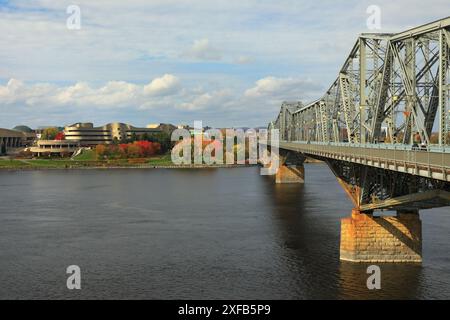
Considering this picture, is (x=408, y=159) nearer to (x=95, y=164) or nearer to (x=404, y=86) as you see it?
(x=404, y=86)

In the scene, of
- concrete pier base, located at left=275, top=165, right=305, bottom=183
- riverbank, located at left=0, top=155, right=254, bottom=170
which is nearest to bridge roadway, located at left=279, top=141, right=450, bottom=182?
concrete pier base, located at left=275, top=165, right=305, bottom=183

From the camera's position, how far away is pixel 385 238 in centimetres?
3956

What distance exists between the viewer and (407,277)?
117ft

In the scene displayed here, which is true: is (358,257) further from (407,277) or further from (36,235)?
(36,235)

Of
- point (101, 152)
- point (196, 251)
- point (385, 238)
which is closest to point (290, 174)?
point (196, 251)

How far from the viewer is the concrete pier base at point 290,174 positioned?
380 feet

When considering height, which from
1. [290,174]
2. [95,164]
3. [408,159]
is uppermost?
[408,159]

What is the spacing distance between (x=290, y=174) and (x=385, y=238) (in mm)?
77828

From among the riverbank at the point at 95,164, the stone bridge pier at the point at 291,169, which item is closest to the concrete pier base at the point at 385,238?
the stone bridge pier at the point at 291,169

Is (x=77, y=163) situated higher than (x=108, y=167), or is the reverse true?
(x=77, y=163)

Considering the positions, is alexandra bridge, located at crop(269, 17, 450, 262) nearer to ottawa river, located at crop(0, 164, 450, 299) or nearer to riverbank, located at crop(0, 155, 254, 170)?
ottawa river, located at crop(0, 164, 450, 299)

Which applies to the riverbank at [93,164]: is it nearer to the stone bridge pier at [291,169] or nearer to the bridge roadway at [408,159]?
the stone bridge pier at [291,169]

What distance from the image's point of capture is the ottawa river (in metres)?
34.2

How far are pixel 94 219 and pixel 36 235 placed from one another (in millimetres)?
11282
